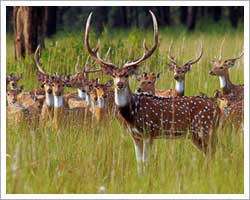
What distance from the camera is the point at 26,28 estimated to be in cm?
1223

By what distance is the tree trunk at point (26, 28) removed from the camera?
12.2 metres

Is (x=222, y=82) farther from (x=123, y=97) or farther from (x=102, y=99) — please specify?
(x=123, y=97)

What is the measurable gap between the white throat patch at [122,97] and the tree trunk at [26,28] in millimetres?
4981

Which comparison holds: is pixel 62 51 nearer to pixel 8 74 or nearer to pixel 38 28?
pixel 38 28

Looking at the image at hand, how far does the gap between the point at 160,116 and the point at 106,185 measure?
0.93 metres

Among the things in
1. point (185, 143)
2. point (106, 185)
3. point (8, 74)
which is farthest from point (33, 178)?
point (8, 74)

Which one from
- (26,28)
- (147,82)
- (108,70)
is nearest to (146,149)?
(108,70)

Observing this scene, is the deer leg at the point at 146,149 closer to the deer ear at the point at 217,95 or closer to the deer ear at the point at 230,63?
the deer ear at the point at 217,95

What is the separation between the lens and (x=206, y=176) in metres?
6.90

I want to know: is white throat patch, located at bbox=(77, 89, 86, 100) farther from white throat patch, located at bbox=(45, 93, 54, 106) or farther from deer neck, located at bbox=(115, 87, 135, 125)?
deer neck, located at bbox=(115, 87, 135, 125)

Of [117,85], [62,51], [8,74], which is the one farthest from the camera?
[62,51]

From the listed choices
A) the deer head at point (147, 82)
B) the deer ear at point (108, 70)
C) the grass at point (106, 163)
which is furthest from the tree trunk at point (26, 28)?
the deer ear at point (108, 70)

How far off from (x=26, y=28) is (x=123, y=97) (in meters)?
5.20

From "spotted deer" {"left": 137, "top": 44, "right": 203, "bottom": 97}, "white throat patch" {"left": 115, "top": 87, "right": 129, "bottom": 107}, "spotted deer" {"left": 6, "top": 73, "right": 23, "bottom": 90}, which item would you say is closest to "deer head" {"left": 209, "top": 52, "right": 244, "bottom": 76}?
A: "spotted deer" {"left": 137, "top": 44, "right": 203, "bottom": 97}
